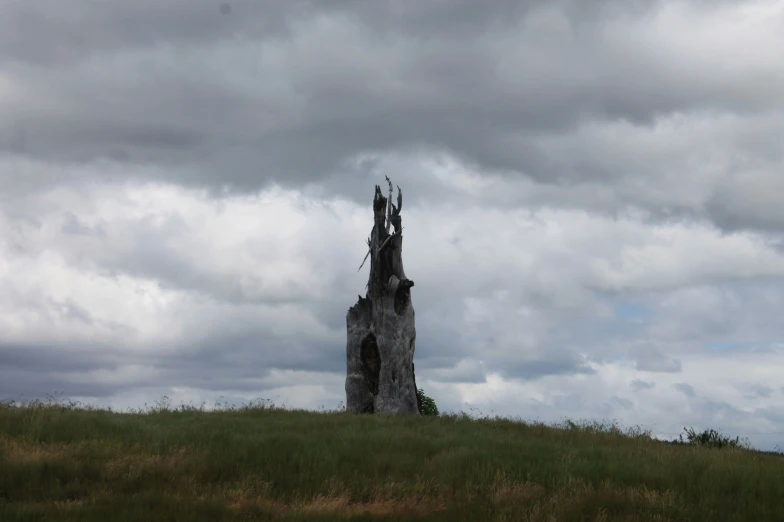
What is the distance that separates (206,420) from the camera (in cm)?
2041

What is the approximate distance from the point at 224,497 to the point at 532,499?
5.29 m

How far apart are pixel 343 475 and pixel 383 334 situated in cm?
1119

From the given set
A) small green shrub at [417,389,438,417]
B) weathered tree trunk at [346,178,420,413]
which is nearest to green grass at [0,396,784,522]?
weathered tree trunk at [346,178,420,413]

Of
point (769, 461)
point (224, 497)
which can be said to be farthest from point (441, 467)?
point (769, 461)

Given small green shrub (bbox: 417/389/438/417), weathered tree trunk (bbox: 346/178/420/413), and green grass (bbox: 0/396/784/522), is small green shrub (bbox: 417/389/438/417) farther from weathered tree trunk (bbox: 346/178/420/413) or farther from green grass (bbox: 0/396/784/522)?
green grass (bbox: 0/396/784/522)

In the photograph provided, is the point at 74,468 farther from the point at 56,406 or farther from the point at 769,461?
the point at 769,461

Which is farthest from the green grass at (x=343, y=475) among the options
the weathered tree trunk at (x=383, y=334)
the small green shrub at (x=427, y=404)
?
the small green shrub at (x=427, y=404)

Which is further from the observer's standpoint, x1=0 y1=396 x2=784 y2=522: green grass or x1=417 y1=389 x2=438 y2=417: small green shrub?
x1=417 y1=389 x2=438 y2=417: small green shrub

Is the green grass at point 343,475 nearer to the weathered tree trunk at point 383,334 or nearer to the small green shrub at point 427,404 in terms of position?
the weathered tree trunk at point 383,334

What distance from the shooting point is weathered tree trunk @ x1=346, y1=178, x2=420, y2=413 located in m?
26.2

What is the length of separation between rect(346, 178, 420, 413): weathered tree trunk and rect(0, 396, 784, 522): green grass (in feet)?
21.0

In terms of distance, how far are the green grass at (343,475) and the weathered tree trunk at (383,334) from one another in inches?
252

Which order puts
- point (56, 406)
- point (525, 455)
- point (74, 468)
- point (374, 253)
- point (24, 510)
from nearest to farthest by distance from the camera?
point (24, 510), point (74, 468), point (525, 455), point (56, 406), point (374, 253)

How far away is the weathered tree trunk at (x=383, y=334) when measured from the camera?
26.2 metres
